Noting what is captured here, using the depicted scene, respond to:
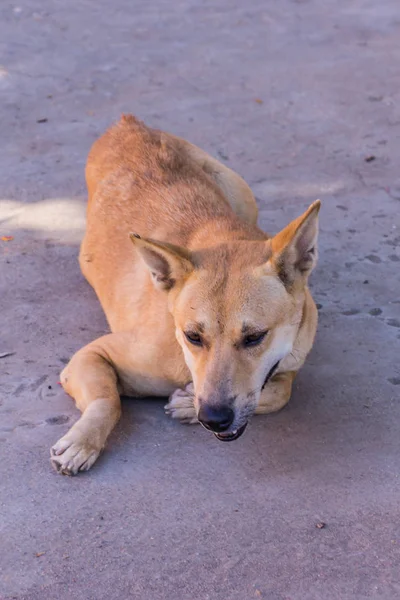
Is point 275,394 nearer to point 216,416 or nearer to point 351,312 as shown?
point 216,416

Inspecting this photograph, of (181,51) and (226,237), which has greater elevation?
(226,237)

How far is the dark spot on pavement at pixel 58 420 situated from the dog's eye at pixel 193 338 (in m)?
0.82

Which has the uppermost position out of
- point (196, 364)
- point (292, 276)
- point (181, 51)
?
point (292, 276)

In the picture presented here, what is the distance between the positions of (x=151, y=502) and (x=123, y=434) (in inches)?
19.9

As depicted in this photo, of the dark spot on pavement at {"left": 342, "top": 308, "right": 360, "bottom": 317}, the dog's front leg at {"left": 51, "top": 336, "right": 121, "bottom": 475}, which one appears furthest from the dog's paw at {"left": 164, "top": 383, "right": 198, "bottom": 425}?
the dark spot on pavement at {"left": 342, "top": 308, "right": 360, "bottom": 317}

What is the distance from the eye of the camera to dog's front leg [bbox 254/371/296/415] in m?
4.13

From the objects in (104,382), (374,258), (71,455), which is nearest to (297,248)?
(104,382)

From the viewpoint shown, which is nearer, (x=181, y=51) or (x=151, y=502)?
(x=151, y=502)

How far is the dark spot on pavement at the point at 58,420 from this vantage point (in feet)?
13.4

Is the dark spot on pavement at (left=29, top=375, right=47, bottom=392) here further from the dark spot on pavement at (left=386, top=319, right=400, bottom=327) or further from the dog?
the dark spot on pavement at (left=386, top=319, right=400, bottom=327)

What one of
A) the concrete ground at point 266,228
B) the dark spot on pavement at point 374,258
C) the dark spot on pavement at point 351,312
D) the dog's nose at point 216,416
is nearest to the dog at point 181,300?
the dog's nose at point 216,416

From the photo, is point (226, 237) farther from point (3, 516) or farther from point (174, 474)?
point (3, 516)

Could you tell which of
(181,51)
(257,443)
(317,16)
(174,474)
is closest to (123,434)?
(174,474)

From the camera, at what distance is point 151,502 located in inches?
141
